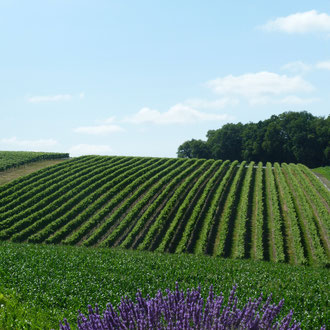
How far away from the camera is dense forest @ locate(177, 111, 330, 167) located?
75.9 metres

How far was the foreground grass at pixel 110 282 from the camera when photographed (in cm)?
1069

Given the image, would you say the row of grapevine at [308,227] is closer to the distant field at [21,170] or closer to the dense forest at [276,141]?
the dense forest at [276,141]

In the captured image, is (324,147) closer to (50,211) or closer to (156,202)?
(156,202)

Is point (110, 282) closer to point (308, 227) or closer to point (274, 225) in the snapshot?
point (274, 225)

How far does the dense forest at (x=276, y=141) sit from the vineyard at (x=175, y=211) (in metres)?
29.4

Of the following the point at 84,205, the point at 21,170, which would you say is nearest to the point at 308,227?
the point at 84,205

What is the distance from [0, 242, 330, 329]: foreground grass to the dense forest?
60.7 m

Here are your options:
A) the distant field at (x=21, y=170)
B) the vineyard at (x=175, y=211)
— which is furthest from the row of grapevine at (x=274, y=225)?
the distant field at (x=21, y=170)

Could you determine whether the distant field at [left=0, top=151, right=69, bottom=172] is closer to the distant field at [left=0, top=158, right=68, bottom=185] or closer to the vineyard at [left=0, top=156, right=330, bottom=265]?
the distant field at [left=0, top=158, right=68, bottom=185]

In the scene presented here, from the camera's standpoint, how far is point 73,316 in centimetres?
973

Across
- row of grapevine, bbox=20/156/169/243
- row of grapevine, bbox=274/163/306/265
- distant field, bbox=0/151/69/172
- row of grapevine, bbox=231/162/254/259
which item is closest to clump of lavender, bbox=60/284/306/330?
row of grapevine, bbox=231/162/254/259

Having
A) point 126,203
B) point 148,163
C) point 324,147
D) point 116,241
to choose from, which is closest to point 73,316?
point 116,241

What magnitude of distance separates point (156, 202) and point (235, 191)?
1009 centimetres

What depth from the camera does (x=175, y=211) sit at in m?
34.6
